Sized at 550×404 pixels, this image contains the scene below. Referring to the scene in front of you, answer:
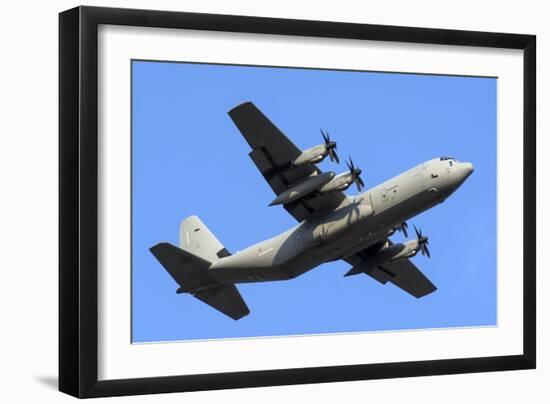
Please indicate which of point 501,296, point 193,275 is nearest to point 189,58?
point 193,275

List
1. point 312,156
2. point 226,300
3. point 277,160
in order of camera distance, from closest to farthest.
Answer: point 312,156, point 226,300, point 277,160

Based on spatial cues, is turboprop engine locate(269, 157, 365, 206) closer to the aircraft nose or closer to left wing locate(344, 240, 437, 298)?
the aircraft nose

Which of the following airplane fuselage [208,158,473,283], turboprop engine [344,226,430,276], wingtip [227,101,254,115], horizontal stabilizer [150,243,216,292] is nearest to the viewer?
wingtip [227,101,254,115]

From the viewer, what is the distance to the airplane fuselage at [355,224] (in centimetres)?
2269

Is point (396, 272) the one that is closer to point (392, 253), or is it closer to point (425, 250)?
point (392, 253)

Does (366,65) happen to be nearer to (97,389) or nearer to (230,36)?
(230,36)

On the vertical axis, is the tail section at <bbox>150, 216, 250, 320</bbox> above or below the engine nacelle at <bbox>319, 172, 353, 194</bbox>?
below

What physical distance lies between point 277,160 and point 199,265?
333 centimetres

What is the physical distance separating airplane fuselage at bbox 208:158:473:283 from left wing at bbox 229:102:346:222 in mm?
268

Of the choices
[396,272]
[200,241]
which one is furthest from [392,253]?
[200,241]

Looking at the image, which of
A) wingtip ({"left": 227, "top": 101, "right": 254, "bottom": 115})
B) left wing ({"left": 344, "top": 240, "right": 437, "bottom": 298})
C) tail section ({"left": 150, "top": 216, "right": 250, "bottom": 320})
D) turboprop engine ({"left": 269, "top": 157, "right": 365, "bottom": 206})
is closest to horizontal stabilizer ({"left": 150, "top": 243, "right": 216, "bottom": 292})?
tail section ({"left": 150, "top": 216, "right": 250, "bottom": 320})

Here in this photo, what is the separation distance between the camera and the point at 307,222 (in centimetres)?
2355

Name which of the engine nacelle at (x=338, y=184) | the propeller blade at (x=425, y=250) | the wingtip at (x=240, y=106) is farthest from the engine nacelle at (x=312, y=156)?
the propeller blade at (x=425, y=250)

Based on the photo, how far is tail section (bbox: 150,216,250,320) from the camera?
21.0 meters
